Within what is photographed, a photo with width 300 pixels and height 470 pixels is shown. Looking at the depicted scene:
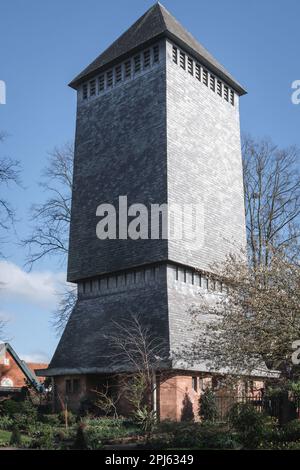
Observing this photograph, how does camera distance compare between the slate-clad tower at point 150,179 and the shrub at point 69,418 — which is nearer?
the shrub at point 69,418

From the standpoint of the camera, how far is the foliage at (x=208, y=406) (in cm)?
2191

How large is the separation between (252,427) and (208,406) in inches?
285

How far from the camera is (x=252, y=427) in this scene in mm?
15109

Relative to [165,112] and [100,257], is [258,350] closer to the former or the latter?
[100,257]

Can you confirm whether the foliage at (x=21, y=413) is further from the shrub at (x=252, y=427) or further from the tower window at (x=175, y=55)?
the tower window at (x=175, y=55)

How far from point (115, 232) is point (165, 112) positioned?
20.6 ft

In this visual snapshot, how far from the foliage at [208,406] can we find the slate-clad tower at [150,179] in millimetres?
1061

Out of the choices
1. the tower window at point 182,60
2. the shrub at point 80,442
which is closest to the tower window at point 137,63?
the tower window at point 182,60

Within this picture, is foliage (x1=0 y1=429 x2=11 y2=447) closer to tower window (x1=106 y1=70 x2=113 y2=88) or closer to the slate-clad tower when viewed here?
the slate-clad tower

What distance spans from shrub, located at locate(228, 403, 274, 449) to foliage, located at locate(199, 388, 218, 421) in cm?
637
